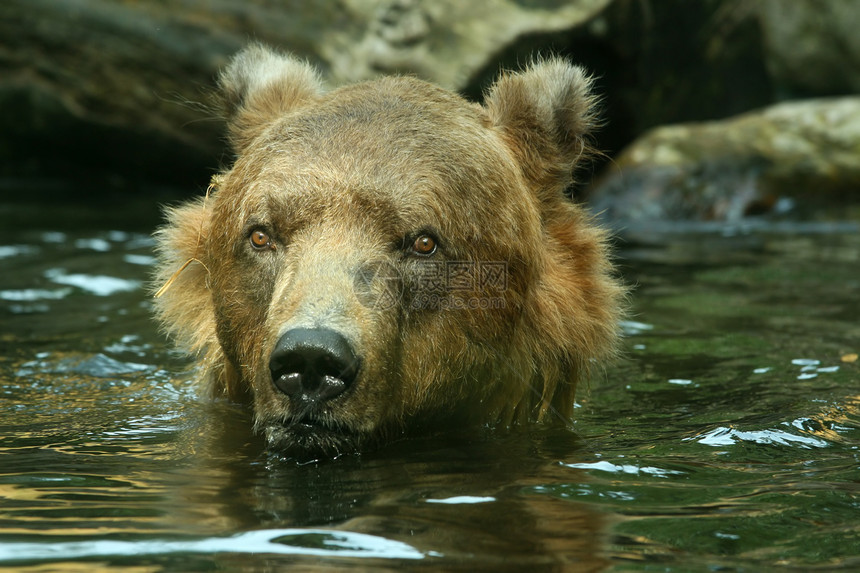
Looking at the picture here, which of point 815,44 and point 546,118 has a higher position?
point 815,44

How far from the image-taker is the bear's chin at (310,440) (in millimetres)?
4355

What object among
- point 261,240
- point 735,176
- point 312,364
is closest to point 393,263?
point 261,240

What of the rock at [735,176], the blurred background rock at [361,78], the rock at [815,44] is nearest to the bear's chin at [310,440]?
the blurred background rock at [361,78]

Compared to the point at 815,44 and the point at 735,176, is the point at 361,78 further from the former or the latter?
the point at 815,44

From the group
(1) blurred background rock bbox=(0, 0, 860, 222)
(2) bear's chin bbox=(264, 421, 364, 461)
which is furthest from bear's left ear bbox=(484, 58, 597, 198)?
(1) blurred background rock bbox=(0, 0, 860, 222)

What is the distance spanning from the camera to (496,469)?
4520 mm

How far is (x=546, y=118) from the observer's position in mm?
5605

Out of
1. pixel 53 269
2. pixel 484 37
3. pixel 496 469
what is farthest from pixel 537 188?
pixel 484 37

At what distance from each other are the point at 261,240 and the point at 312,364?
39.8 inches

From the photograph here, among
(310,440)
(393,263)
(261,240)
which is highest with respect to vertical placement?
(261,240)

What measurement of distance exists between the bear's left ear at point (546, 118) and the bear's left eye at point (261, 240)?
1.38m

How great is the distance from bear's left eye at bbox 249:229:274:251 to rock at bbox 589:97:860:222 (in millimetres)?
7973

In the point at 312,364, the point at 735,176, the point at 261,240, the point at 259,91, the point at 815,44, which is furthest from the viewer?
the point at 815,44

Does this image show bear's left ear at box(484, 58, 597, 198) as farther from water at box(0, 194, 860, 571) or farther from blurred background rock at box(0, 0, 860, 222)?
blurred background rock at box(0, 0, 860, 222)
